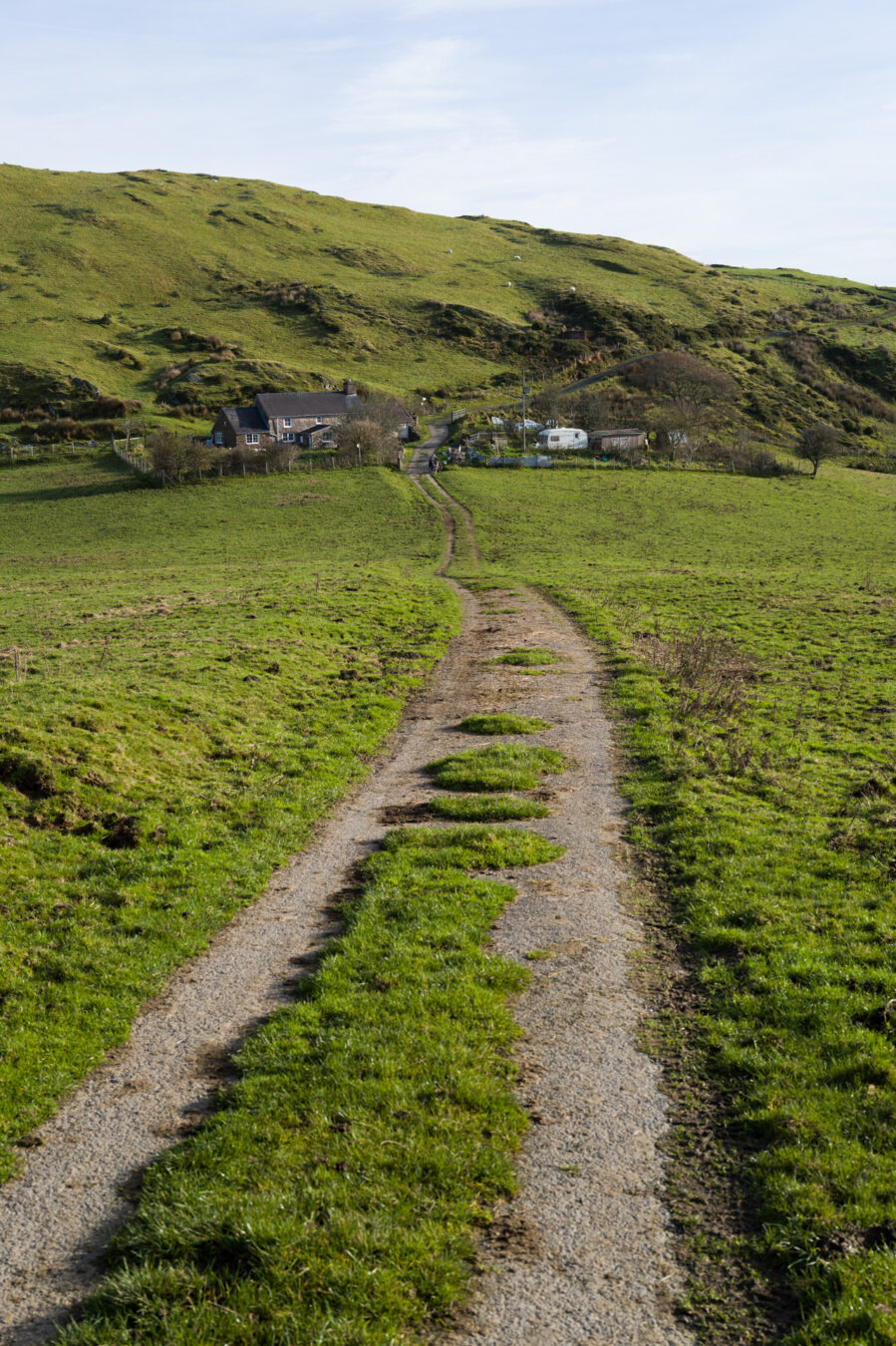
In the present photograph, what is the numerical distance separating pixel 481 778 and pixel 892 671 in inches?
686

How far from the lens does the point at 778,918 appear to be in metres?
11.8

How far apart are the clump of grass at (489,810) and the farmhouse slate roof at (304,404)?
383ft

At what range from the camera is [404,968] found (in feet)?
34.4

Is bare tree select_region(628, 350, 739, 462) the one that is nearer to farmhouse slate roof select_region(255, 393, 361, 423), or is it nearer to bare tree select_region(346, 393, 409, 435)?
bare tree select_region(346, 393, 409, 435)

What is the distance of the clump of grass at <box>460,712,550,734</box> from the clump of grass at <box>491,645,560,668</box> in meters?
6.35

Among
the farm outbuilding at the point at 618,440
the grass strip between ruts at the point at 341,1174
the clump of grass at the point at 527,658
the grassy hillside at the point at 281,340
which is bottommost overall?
the grass strip between ruts at the point at 341,1174

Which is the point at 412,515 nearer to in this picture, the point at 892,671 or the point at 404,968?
the point at 892,671

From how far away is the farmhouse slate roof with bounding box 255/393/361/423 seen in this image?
4889 inches

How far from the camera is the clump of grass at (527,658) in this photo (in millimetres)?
28219

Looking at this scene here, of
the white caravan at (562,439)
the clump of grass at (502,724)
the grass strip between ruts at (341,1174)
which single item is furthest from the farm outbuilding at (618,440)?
the grass strip between ruts at (341,1174)

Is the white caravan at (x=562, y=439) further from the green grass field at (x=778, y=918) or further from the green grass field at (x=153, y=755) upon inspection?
the green grass field at (x=778, y=918)

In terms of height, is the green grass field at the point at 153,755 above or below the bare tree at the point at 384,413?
below

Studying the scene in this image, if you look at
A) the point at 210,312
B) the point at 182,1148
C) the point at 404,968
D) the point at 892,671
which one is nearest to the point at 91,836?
the point at 404,968

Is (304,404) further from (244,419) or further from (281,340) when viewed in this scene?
(281,340)
